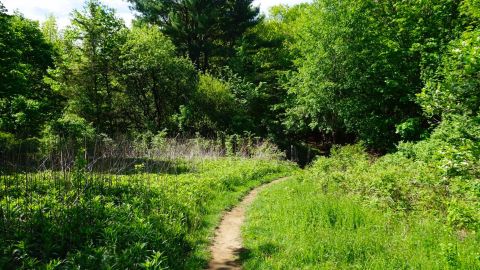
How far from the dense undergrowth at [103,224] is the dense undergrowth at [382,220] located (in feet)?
4.43

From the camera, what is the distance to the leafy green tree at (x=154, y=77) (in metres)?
24.8

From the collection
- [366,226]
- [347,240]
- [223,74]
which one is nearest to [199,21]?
[223,74]

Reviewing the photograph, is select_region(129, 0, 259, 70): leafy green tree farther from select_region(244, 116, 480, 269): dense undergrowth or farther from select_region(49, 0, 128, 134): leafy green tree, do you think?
select_region(244, 116, 480, 269): dense undergrowth

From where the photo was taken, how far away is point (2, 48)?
14.9 m

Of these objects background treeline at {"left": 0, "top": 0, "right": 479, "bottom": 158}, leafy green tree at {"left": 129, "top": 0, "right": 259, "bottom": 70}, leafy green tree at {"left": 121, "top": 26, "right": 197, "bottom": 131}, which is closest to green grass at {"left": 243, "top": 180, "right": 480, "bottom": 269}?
background treeline at {"left": 0, "top": 0, "right": 479, "bottom": 158}

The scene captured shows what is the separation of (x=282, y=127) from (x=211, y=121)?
24.8 feet

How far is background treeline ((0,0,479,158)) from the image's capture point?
18.8m

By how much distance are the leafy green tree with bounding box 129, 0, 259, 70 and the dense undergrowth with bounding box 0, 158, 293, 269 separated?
23266 millimetres

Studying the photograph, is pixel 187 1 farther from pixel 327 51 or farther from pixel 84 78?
pixel 327 51

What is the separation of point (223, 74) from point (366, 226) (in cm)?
2647

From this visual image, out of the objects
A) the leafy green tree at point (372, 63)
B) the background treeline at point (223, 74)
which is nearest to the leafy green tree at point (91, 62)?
the background treeline at point (223, 74)

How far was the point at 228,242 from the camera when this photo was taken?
736 centimetres

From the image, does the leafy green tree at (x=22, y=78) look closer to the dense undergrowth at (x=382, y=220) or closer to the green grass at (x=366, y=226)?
the green grass at (x=366, y=226)

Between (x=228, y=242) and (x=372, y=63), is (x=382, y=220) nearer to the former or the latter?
(x=228, y=242)
